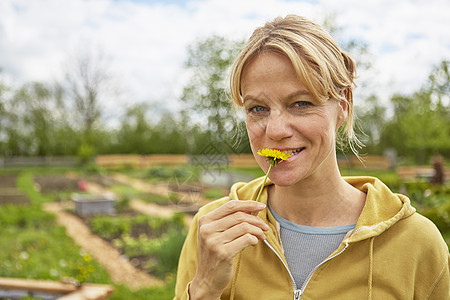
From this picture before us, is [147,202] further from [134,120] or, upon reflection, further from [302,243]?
[134,120]

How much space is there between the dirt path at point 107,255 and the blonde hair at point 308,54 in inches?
174

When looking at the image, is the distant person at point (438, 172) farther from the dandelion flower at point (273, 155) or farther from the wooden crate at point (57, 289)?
the dandelion flower at point (273, 155)

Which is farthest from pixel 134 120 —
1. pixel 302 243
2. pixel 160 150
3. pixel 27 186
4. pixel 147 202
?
pixel 302 243

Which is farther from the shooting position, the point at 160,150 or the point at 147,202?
the point at 160,150

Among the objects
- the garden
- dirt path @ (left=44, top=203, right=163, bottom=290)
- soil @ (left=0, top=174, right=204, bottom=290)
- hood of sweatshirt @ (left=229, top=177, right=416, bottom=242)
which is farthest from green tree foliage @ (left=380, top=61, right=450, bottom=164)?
hood of sweatshirt @ (left=229, top=177, right=416, bottom=242)

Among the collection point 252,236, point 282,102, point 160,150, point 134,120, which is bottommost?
point 160,150

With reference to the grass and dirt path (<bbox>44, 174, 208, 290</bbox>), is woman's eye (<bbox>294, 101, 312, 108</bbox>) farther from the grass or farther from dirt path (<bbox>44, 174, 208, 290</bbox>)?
the grass

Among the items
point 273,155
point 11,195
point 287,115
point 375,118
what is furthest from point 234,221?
point 375,118

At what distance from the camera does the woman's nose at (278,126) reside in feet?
4.08

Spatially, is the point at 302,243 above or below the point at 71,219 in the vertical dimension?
above

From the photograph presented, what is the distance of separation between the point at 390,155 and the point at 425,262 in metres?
19.1

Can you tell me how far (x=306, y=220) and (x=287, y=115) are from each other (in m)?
0.44

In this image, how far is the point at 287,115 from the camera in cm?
126

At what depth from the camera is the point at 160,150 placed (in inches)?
964
